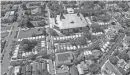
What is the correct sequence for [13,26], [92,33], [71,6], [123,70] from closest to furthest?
[123,70]
[92,33]
[13,26]
[71,6]

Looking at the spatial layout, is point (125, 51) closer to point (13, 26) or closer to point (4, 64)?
point (4, 64)

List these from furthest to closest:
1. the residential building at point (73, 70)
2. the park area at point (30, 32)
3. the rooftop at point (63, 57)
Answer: the park area at point (30, 32) → the rooftop at point (63, 57) → the residential building at point (73, 70)

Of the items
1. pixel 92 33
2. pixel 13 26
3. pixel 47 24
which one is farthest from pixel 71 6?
pixel 13 26

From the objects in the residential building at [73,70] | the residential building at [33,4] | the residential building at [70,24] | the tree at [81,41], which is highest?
the residential building at [33,4]

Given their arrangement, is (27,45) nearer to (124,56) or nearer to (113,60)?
(113,60)

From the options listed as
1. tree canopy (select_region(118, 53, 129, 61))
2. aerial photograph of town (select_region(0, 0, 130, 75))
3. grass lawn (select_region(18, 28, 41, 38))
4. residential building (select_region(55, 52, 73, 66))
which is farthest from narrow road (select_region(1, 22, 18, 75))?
tree canopy (select_region(118, 53, 129, 61))

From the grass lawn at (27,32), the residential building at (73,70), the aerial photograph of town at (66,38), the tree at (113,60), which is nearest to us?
the residential building at (73,70)

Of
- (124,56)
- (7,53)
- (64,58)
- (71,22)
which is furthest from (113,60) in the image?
(7,53)

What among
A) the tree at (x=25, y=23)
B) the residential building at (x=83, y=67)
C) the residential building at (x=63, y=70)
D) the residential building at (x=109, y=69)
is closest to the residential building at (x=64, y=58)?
the residential building at (x=63, y=70)

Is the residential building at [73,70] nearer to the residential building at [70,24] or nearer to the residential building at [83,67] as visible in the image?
the residential building at [83,67]
